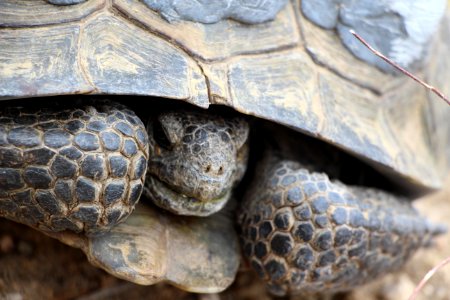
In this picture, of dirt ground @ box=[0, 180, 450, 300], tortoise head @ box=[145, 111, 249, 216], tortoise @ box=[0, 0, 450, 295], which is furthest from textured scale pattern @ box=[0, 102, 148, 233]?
dirt ground @ box=[0, 180, 450, 300]

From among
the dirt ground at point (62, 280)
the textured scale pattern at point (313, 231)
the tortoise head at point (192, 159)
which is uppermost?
the tortoise head at point (192, 159)

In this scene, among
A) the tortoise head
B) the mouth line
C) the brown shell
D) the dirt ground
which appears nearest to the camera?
the brown shell

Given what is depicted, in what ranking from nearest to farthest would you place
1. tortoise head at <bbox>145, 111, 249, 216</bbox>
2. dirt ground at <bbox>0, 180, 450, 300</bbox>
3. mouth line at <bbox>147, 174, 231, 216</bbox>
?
tortoise head at <bbox>145, 111, 249, 216</bbox>
mouth line at <bbox>147, 174, 231, 216</bbox>
dirt ground at <bbox>0, 180, 450, 300</bbox>

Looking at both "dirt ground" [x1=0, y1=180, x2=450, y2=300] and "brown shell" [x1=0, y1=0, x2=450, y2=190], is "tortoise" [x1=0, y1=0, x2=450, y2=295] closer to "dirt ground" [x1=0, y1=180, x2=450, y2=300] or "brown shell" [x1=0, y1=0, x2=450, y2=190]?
"brown shell" [x1=0, y1=0, x2=450, y2=190]

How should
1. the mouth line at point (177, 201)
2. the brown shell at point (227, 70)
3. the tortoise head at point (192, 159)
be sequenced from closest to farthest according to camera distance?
1. the brown shell at point (227, 70)
2. the tortoise head at point (192, 159)
3. the mouth line at point (177, 201)

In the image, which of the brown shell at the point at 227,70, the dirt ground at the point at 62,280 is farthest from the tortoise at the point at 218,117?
the dirt ground at the point at 62,280

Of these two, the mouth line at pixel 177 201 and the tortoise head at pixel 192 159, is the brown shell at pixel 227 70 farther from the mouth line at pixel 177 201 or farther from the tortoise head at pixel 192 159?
the mouth line at pixel 177 201

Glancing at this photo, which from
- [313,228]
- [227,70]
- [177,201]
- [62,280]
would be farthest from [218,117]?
[62,280]

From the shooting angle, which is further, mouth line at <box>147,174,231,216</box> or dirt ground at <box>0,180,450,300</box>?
dirt ground at <box>0,180,450,300</box>
